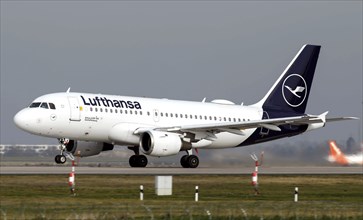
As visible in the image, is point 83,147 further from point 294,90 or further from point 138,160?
point 294,90

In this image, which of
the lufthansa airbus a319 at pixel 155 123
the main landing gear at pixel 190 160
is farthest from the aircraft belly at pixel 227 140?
the main landing gear at pixel 190 160

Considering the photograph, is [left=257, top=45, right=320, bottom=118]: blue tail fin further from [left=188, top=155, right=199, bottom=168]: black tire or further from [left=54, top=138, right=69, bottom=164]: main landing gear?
[left=54, top=138, right=69, bottom=164]: main landing gear

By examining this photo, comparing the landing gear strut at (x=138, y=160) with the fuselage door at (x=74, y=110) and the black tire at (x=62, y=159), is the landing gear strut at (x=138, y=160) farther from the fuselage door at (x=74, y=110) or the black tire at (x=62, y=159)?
the fuselage door at (x=74, y=110)

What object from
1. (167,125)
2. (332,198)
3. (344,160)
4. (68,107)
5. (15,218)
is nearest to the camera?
(15,218)

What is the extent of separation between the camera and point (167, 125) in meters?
62.5

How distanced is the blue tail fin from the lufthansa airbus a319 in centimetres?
10

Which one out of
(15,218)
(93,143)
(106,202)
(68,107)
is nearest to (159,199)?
(106,202)

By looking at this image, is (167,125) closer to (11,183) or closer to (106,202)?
(11,183)

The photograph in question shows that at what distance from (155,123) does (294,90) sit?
46.9 ft

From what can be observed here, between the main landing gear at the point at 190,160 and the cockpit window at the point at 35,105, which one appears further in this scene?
the main landing gear at the point at 190,160

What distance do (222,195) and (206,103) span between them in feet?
89.9

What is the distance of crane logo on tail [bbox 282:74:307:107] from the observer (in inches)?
2783

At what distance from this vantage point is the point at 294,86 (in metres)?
71.2

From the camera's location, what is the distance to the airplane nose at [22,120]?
2267 inches
